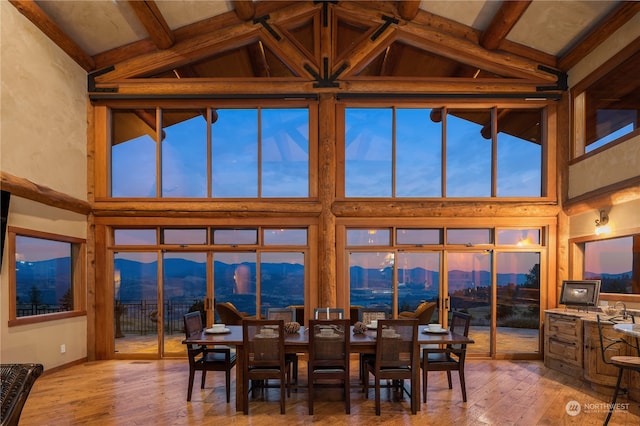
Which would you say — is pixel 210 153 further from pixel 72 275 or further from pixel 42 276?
pixel 42 276

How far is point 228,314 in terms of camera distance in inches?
272

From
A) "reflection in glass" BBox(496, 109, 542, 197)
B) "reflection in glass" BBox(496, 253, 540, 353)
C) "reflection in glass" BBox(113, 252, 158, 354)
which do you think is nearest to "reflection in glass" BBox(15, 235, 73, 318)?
"reflection in glass" BBox(113, 252, 158, 354)

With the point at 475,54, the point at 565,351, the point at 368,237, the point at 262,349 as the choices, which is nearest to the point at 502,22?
the point at 475,54

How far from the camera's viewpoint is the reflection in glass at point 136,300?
718cm

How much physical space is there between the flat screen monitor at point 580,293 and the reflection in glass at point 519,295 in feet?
2.03

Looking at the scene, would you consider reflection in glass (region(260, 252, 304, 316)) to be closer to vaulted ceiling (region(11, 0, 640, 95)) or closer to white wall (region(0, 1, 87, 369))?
vaulted ceiling (region(11, 0, 640, 95))

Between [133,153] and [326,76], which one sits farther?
[133,153]

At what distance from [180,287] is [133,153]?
2.59 metres

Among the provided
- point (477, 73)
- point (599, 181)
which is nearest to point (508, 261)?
point (599, 181)

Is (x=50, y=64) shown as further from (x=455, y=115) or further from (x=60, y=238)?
(x=455, y=115)

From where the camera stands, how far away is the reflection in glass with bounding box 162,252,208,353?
7211 millimetres

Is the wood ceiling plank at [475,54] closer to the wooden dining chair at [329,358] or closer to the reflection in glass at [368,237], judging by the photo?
the reflection in glass at [368,237]

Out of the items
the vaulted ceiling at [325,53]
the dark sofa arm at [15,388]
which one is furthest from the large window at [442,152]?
the dark sofa arm at [15,388]

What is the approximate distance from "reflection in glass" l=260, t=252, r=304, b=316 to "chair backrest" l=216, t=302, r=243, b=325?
480 mm
